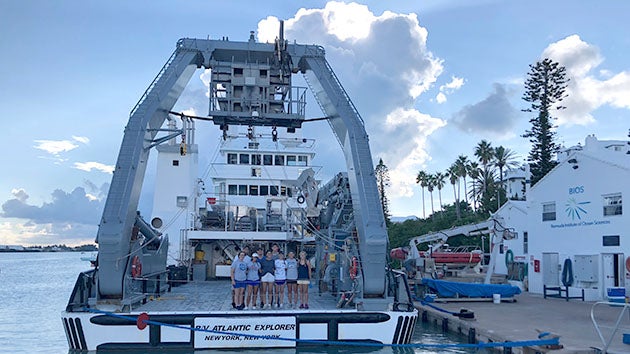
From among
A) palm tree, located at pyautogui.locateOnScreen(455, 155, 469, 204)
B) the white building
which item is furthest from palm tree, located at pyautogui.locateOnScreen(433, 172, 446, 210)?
the white building

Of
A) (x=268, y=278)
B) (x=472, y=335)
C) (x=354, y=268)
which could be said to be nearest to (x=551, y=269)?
(x=472, y=335)

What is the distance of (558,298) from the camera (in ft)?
76.5

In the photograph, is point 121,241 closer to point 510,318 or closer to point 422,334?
point 422,334

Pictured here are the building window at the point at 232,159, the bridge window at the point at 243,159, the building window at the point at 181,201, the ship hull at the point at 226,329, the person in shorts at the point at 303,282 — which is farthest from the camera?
the building window at the point at 232,159

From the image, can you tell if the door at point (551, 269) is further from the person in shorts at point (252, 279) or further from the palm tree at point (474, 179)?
the palm tree at point (474, 179)

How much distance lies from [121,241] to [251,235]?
9.66 m

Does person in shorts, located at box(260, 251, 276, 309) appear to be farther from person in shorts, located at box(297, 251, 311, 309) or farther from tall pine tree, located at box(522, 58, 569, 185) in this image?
tall pine tree, located at box(522, 58, 569, 185)

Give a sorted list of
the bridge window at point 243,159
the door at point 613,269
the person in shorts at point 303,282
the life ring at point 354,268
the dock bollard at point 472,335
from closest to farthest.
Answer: the person in shorts at point 303,282, the life ring at point 354,268, the dock bollard at point 472,335, the door at point 613,269, the bridge window at point 243,159

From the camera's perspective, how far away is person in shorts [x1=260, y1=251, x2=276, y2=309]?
13.2m

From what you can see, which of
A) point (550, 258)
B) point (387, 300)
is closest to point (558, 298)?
point (550, 258)

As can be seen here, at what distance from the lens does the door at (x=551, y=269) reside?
80.2 feet

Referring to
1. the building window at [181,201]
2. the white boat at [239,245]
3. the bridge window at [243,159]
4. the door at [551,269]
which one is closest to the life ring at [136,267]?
the white boat at [239,245]

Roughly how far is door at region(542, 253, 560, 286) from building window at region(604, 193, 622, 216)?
10.8 ft

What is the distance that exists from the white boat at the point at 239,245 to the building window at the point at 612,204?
10228mm
